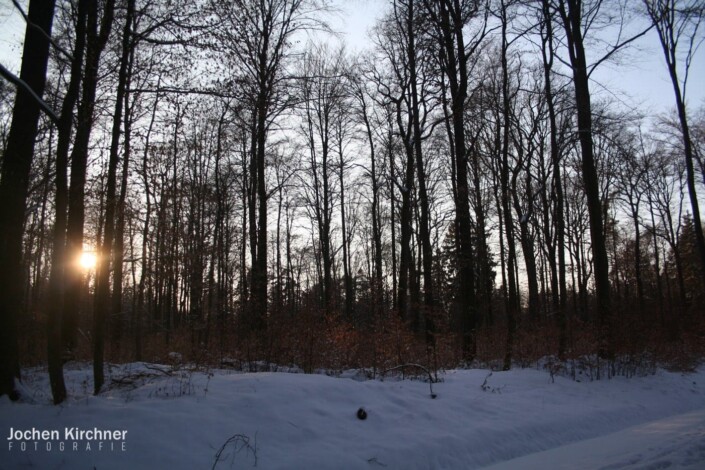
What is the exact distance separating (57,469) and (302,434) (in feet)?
8.48

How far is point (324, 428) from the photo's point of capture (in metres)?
5.59

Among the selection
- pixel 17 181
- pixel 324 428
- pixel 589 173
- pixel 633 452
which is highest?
pixel 589 173

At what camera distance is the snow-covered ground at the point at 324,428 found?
182 inches

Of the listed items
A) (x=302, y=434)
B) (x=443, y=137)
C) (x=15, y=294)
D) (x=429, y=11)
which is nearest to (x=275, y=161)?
(x=443, y=137)

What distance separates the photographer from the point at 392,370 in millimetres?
9055

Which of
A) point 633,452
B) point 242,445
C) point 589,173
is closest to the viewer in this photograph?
point 242,445

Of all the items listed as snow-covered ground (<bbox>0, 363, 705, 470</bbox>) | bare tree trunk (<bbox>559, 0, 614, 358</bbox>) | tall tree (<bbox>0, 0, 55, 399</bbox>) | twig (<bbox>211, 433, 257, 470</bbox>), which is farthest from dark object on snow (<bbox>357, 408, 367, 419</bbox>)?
bare tree trunk (<bbox>559, 0, 614, 358</bbox>)

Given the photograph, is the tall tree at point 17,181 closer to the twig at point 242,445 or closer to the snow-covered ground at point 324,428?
the snow-covered ground at point 324,428

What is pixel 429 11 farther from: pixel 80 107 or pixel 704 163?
pixel 704 163

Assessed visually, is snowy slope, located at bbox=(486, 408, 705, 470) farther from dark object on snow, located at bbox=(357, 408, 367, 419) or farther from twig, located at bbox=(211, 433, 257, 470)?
twig, located at bbox=(211, 433, 257, 470)

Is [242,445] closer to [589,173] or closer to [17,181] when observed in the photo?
[17,181]

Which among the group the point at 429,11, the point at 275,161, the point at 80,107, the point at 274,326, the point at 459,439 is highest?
the point at 429,11

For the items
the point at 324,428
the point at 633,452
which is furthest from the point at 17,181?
the point at 633,452

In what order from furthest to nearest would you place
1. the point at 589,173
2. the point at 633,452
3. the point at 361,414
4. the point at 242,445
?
the point at 589,173, the point at 361,414, the point at 633,452, the point at 242,445
